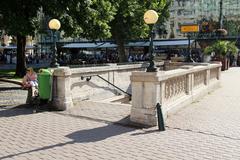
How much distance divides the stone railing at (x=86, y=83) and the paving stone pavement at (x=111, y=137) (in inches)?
31.9

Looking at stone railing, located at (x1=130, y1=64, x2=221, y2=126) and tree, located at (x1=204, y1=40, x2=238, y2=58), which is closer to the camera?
stone railing, located at (x1=130, y1=64, x2=221, y2=126)

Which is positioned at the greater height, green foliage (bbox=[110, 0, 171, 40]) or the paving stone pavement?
green foliage (bbox=[110, 0, 171, 40])

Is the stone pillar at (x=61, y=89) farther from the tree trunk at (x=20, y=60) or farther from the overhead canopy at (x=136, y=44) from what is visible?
the overhead canopy at (x=136, y=44)

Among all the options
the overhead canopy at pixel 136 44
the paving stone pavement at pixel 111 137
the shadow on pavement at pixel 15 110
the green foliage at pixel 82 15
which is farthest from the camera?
the overhead canopy at pixel 136 44

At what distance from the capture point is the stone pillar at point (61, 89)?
1174 cm

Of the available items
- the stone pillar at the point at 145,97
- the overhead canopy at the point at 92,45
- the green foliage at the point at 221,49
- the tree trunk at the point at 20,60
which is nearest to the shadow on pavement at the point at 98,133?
the stone pillar at the point at 145,97

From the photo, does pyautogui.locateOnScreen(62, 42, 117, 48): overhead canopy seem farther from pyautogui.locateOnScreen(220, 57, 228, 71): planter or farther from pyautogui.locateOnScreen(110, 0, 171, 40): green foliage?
pyautogui.locateOnScreen(220, 57, 228, 71): planter

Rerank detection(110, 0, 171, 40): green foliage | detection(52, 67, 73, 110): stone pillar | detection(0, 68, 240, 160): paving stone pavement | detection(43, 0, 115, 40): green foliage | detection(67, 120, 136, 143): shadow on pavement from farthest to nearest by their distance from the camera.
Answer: detection(110, 0, 171, 40): green foliage, detection(43, 0, 115, 40): green foliage, detection(52, 67, 73, 110): stone pillar, detection(67, 120, 136, 143): shadow on pavement, detection(0, 68, 240, 160): paving stone pavement

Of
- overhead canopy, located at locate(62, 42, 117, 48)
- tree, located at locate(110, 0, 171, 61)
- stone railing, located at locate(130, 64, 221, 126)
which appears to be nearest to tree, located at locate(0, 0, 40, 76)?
stone railing, located at locate(130, 64, 221, 126)

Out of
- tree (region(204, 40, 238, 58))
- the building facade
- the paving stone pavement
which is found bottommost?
the paving stone pavement

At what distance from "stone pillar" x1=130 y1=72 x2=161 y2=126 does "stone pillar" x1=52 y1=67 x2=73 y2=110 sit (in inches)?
115

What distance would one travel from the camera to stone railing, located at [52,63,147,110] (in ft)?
38.8

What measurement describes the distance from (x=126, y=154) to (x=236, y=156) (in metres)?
2.02

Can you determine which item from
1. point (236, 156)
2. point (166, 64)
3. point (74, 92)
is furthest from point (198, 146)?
point (166, 64)
